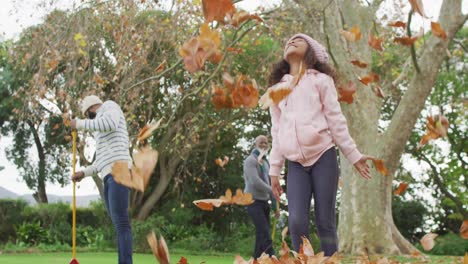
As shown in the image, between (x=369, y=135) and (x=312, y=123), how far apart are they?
6.32 metres

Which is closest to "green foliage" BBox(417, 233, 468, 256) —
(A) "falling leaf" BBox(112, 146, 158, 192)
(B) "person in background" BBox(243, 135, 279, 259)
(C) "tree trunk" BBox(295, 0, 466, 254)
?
(C) "tree trunk" BBox(295, 0, 466, 254)

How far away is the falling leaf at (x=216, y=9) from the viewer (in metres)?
2.35

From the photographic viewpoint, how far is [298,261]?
2609 millimetres

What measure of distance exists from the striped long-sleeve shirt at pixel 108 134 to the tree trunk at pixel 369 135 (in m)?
4.35

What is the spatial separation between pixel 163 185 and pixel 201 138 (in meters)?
1.41

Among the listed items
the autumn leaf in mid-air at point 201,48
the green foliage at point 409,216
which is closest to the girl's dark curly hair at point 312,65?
the autumn leaf in mid-air at point 201,48

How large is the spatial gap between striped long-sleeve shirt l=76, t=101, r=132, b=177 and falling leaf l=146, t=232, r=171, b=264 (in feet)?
12.2

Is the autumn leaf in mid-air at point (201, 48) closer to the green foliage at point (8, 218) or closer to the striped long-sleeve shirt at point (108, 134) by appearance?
the striped long-sleeve shirt at point (108, 134)

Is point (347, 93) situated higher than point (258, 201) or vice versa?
point (347, 93)

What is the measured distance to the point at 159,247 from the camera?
1.53 m

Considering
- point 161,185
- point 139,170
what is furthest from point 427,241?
point 161,185

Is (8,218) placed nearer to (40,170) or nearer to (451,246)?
(40,170)

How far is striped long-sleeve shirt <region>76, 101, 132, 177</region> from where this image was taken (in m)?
5.25

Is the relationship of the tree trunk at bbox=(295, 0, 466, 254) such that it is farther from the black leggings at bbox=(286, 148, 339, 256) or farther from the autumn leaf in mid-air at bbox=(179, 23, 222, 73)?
the autumn leaf in mid-air at bbox=(179, 23, 222, 73)
